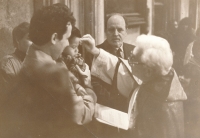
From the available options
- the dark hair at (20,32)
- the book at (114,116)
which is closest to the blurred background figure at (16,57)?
the dark hair at (20,32)

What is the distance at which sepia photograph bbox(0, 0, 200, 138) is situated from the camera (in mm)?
2318

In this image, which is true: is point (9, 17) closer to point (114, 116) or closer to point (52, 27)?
point (52, 27)

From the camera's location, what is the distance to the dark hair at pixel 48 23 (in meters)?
2.25

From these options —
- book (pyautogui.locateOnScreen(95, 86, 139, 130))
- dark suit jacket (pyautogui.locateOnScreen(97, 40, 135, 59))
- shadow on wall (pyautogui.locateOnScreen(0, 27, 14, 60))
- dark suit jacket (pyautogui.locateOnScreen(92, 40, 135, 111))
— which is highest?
shadow on wall (pyautogui.locateOnScreen(0, 27, 14, 60))

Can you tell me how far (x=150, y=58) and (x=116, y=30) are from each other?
1.20 feet

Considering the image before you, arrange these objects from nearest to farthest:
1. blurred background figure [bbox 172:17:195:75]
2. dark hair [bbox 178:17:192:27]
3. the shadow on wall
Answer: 1. the shadow on wall
2. blurred background figure [bbox 172:17:195:75]
3. dark hair [bbox 178:17:192:27]

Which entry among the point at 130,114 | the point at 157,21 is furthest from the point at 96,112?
the point at 157,21

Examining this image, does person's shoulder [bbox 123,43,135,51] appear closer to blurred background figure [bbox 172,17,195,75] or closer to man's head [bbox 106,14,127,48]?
man's head [bbox 106,14,127,48]

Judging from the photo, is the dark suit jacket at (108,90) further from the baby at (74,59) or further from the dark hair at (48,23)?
the dark hair at (48,23)

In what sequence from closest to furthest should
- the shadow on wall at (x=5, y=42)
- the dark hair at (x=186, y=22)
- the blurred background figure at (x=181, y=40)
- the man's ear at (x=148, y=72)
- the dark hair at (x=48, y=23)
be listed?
1. the dark hair at (x=48, y=23)
2. the shadow on wall at (x=5, y=42)
3. the man's ear at (x=148, y=72)
4. the blurred background figure at (x=181, y=40)
5. the dark hair at (x=186, y=22)

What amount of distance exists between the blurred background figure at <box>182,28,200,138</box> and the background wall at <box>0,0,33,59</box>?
4.80 feet

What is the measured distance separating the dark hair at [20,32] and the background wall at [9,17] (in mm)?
36

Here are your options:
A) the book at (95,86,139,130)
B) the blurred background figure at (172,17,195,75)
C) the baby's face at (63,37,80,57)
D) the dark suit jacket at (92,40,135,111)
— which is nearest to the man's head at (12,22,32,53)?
the baby's face at (63,37,80,57)

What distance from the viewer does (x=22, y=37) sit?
7.63ft
